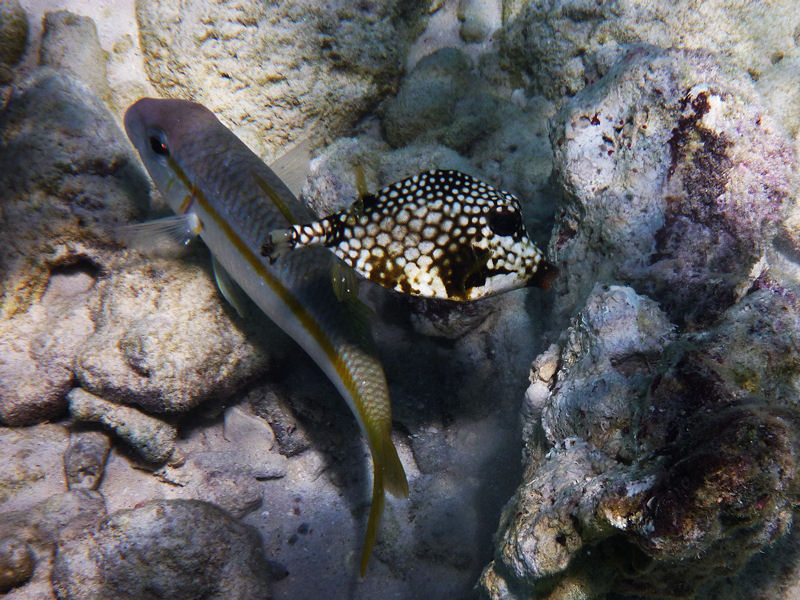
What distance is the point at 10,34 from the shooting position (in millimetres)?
3443

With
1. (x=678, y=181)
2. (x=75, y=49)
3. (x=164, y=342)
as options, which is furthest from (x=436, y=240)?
(x=75, y=49)

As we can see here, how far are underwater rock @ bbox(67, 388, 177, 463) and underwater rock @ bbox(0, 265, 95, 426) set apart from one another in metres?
0.16

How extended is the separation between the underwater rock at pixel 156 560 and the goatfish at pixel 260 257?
1.31 meters

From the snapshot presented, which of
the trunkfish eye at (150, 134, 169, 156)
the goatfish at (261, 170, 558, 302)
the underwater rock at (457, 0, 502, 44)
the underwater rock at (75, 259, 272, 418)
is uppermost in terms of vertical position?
the underwater rock at (457, 0, 502, 44)

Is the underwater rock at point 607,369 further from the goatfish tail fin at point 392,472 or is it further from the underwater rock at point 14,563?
the underwater rock at point 14,563

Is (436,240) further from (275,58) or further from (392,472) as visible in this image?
(275,58)

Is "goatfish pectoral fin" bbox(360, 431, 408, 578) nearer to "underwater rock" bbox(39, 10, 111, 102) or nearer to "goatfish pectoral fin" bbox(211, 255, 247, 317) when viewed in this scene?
"goatfish pectoral fin" bbox(211, 255, 247, 317)

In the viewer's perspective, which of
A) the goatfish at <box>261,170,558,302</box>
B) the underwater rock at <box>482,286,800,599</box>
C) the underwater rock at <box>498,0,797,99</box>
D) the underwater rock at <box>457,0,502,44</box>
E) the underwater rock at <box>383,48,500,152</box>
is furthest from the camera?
the underwater rock at <box>457,0,502,44</box>

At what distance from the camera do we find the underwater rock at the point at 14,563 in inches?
110

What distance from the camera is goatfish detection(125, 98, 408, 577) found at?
231 centimetres

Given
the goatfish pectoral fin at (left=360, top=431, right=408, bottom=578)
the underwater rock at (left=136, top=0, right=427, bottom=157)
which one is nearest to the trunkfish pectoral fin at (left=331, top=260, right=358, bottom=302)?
the goatfish pectoral fin at (left=360, top=431, right=408, bottom=578)

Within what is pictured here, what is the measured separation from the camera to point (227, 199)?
8.64ft

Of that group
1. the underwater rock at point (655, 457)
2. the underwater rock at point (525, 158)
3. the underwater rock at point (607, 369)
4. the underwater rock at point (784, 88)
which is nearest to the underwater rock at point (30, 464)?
the underwater rock at point (655, 457)

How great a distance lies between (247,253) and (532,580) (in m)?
2.09
